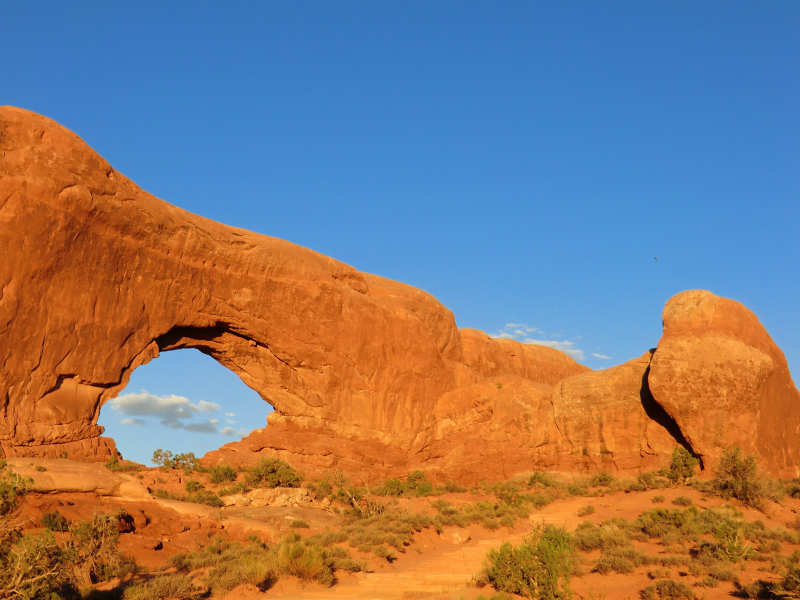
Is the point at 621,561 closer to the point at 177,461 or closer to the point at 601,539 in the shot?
→ the point at 601,539

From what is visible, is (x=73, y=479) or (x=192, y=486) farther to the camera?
(x=192, y=486)

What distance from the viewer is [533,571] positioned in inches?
450

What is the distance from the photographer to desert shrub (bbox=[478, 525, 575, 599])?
11.2 m

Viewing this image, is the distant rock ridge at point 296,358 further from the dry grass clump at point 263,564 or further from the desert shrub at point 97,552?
the dry grass clump at point 263,564

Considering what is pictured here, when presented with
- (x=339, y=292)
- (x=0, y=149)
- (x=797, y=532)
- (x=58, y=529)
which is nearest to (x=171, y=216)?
(x=0, y=149)

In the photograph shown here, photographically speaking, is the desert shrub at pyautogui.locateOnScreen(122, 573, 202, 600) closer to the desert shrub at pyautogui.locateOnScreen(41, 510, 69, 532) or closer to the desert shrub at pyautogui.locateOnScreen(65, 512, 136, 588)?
the desert shrub at pyautogui.locateOnScreen(65, 512, 136, 588)

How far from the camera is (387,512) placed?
66.0 ft

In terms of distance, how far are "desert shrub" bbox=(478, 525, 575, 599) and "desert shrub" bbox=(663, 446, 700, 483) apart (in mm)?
12893

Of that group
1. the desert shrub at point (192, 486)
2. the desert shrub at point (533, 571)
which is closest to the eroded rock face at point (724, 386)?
the desert shrub at point (533, 571)

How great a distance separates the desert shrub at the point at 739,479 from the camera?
61.7 ft

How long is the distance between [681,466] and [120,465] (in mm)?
19714

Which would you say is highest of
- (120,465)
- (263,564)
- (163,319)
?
(163,319)

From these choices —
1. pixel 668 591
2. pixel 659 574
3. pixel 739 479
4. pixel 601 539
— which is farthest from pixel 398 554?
pixel 739 479

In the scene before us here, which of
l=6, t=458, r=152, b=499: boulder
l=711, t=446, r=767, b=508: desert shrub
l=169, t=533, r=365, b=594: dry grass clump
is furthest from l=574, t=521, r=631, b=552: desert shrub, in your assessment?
l=6, t=458, r=152, b=499: boulder
